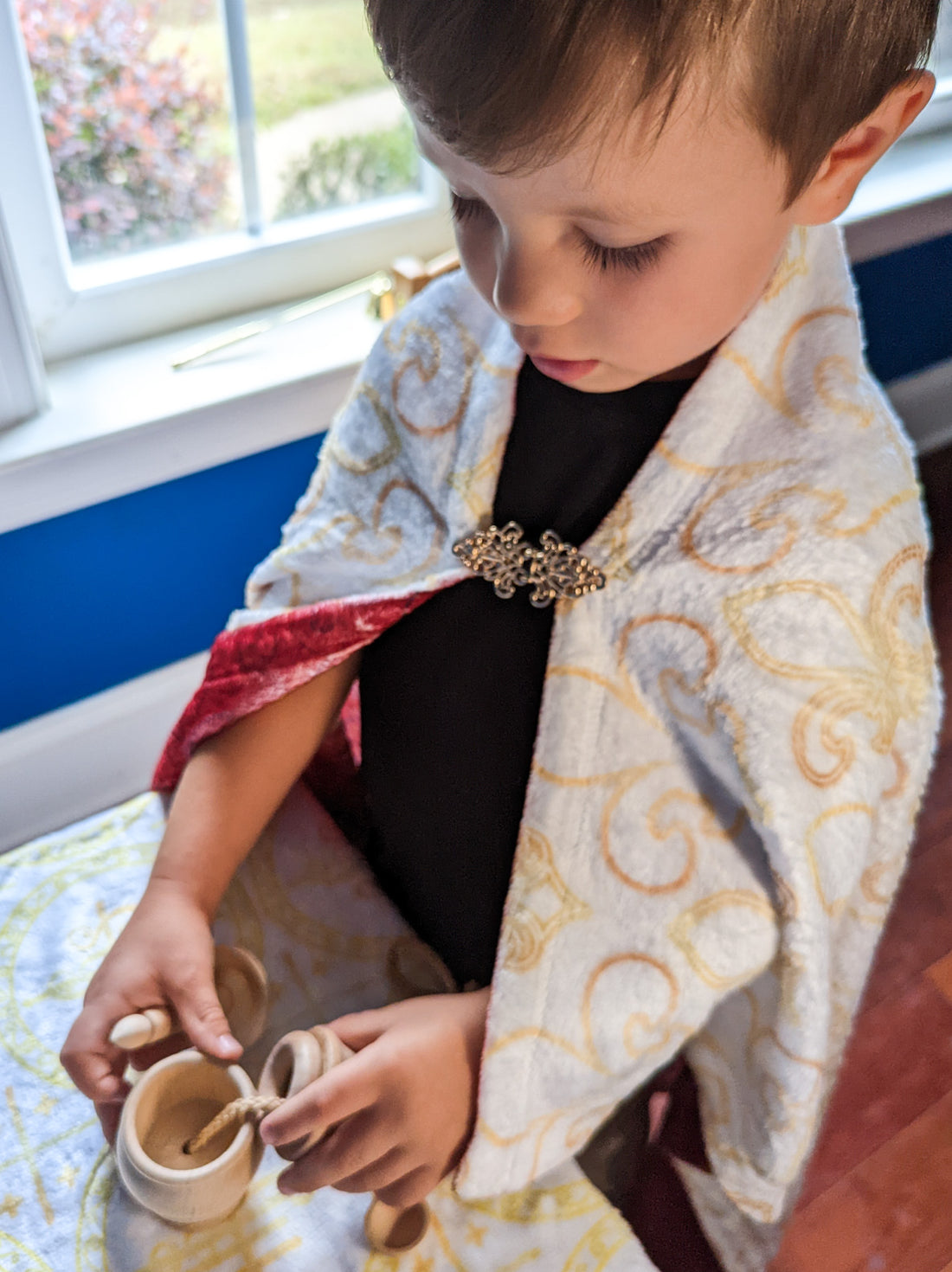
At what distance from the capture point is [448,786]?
2.28ft

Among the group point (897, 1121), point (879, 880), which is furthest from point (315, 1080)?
point (897, 1121)

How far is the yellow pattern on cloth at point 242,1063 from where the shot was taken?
57 cm

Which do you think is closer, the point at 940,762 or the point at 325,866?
the point at 325,866

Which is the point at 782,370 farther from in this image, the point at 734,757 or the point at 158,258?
the point at 158,258

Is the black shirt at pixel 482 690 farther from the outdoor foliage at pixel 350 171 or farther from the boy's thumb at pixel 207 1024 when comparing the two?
the outdoor foliage at pixel 350 171

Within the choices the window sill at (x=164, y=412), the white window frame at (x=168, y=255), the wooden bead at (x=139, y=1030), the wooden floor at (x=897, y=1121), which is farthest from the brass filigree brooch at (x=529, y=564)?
the wooden floor at (x=897, y=1121)

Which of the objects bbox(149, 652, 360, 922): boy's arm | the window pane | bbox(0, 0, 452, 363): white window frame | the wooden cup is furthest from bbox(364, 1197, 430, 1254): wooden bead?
the window pane

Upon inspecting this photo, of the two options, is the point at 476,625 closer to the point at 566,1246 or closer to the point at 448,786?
the point at 448,786

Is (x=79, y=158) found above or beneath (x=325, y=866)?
above

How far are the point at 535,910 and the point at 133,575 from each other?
2.18ft

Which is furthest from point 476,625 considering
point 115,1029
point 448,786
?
point 115,1029

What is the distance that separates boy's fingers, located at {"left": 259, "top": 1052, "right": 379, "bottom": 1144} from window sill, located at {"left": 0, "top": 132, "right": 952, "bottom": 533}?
2.05ft

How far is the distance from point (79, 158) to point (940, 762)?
4.21 ft

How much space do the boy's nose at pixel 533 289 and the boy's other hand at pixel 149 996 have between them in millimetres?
426
